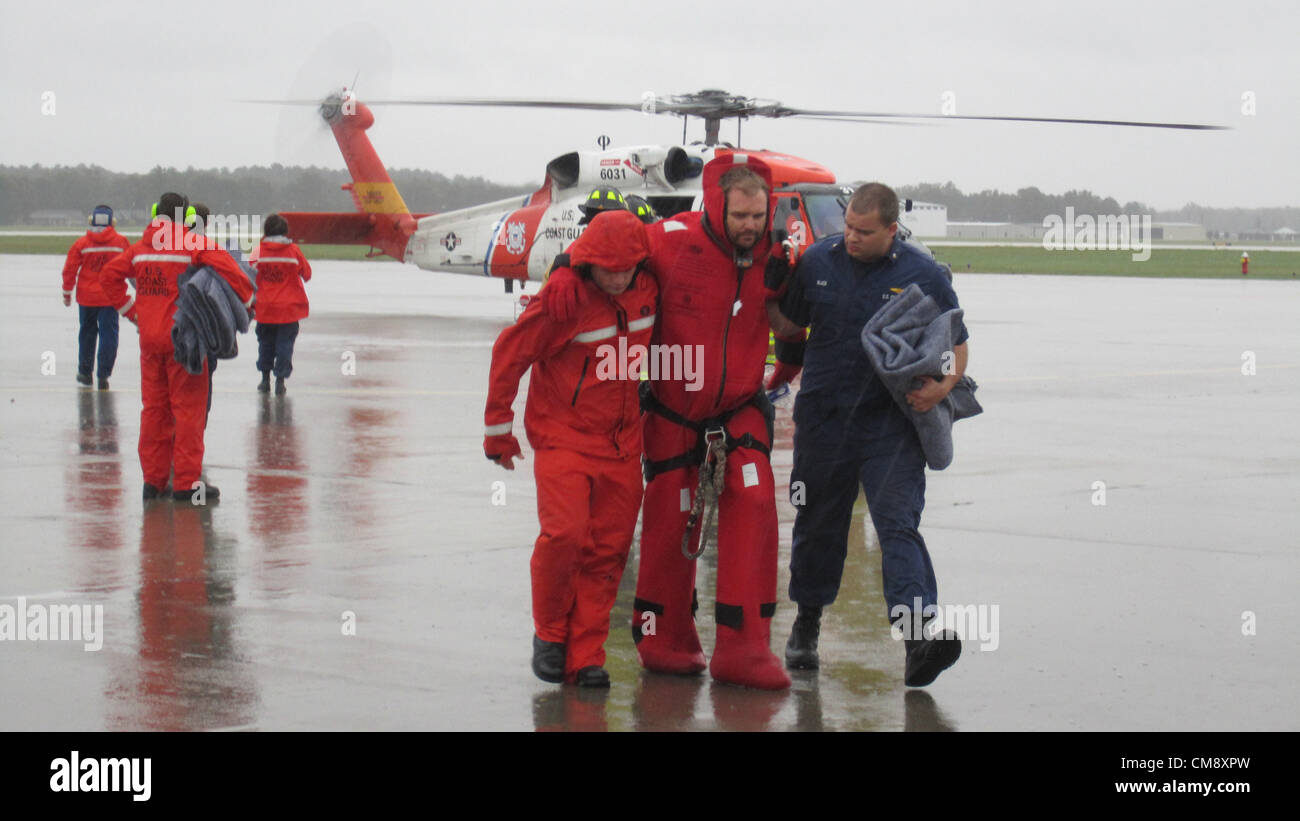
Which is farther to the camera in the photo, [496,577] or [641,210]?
[496,577]

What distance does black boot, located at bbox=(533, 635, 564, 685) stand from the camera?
5.77 metres

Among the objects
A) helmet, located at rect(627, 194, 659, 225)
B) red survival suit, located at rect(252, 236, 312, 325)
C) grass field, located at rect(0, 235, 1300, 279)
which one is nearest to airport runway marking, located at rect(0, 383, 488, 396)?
red survival suit, located at rect(252, 236, 312, 325)

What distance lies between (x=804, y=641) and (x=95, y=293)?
1134 centimetres

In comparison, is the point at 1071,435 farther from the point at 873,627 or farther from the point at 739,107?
the point at 739,107

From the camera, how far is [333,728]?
5.09 meters

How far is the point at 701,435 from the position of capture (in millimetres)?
6133

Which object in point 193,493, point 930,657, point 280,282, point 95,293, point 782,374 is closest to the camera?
point 930,657

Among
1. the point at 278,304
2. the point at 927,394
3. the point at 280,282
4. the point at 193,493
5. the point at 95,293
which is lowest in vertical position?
the point at 193,493

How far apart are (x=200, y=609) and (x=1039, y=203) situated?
12496 centimetres

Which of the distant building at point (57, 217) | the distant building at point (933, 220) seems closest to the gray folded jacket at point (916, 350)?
the distant building at point (57, 217)

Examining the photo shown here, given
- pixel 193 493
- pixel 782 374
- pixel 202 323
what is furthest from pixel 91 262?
pixel 782 374

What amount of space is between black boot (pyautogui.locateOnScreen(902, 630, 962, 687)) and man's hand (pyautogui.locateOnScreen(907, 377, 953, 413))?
0.85 metres

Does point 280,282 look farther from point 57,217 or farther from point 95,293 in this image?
point 57,217
